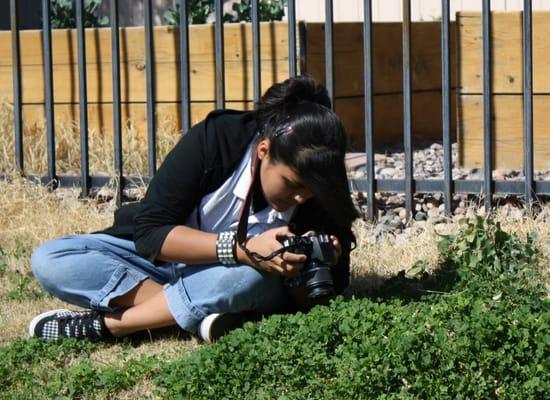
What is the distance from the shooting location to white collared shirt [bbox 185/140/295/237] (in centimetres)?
406

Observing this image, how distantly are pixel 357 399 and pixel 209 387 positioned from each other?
0.47m

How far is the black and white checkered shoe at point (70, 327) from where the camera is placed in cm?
421

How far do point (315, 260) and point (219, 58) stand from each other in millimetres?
2381

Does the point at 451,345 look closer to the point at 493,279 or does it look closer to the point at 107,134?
the point at 493,279

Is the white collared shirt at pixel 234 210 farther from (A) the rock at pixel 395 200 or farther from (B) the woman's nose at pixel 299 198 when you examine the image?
(A) the rock at pixel 395 200

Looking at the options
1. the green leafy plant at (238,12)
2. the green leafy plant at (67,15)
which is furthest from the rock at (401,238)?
the green leafy plant at (67,15)

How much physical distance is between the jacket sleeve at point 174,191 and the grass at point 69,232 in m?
0.42

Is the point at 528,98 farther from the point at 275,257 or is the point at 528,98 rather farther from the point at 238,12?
the point at 238,12

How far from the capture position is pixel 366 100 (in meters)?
5.73

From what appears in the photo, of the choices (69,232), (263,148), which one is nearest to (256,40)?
(69,232)

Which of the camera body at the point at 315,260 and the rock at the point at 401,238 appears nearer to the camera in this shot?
the camera body at the point at 315,260

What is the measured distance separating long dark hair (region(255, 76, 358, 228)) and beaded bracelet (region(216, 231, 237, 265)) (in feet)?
1.08

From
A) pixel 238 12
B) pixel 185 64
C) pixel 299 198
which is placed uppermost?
pixel 238 12

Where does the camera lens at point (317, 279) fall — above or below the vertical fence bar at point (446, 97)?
below
